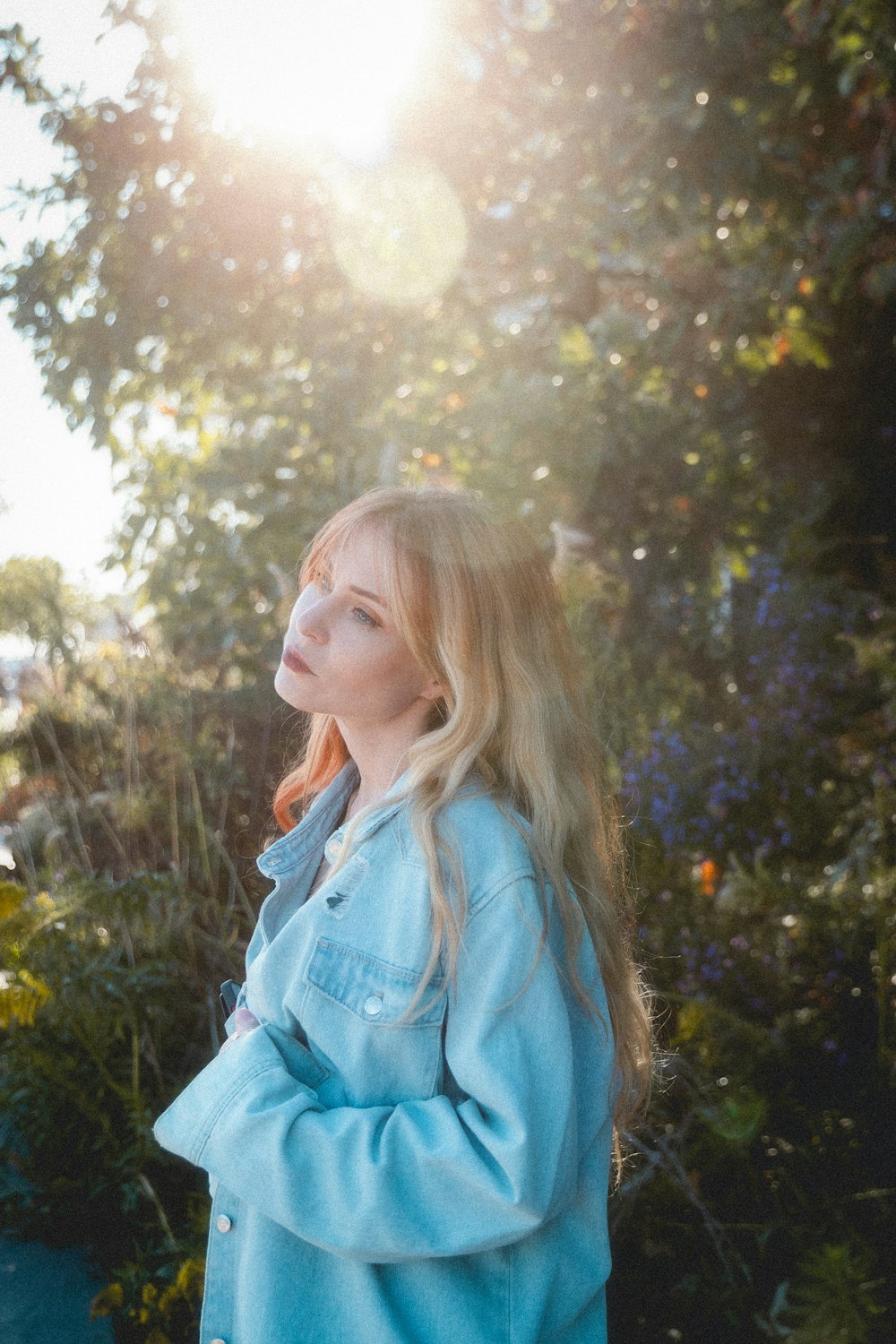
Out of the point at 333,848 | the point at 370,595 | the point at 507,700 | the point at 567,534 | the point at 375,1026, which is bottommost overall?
the point at 375,1026

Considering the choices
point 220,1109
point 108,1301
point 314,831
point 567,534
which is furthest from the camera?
point 567,534

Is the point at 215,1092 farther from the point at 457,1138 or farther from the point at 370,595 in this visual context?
the point at 370,595

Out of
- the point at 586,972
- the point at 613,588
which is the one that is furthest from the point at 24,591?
the point at 586,972

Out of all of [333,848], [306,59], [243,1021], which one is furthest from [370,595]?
[306,59]

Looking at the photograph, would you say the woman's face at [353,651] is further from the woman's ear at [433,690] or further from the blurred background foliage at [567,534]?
the blurred background foliage at [567,534]

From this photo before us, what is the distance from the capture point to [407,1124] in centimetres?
105

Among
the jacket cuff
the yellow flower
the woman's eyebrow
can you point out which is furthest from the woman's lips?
the yellow flower

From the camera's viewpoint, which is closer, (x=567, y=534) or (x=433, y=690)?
(x=433, y=690)

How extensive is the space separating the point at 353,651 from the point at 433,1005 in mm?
478

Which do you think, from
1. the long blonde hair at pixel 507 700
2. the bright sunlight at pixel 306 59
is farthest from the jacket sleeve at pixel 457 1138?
the bright sunlight at pixel 306 59

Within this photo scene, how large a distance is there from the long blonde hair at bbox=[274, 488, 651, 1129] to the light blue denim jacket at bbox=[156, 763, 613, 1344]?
59 millimetres

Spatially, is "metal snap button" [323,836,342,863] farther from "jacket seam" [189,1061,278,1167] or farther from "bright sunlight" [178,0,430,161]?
"bright sunlight" [178,0,430,161]

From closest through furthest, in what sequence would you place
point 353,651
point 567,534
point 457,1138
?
point 457,1138
point 353,651
point 567,534

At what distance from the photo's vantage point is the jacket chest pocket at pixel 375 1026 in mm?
1119
